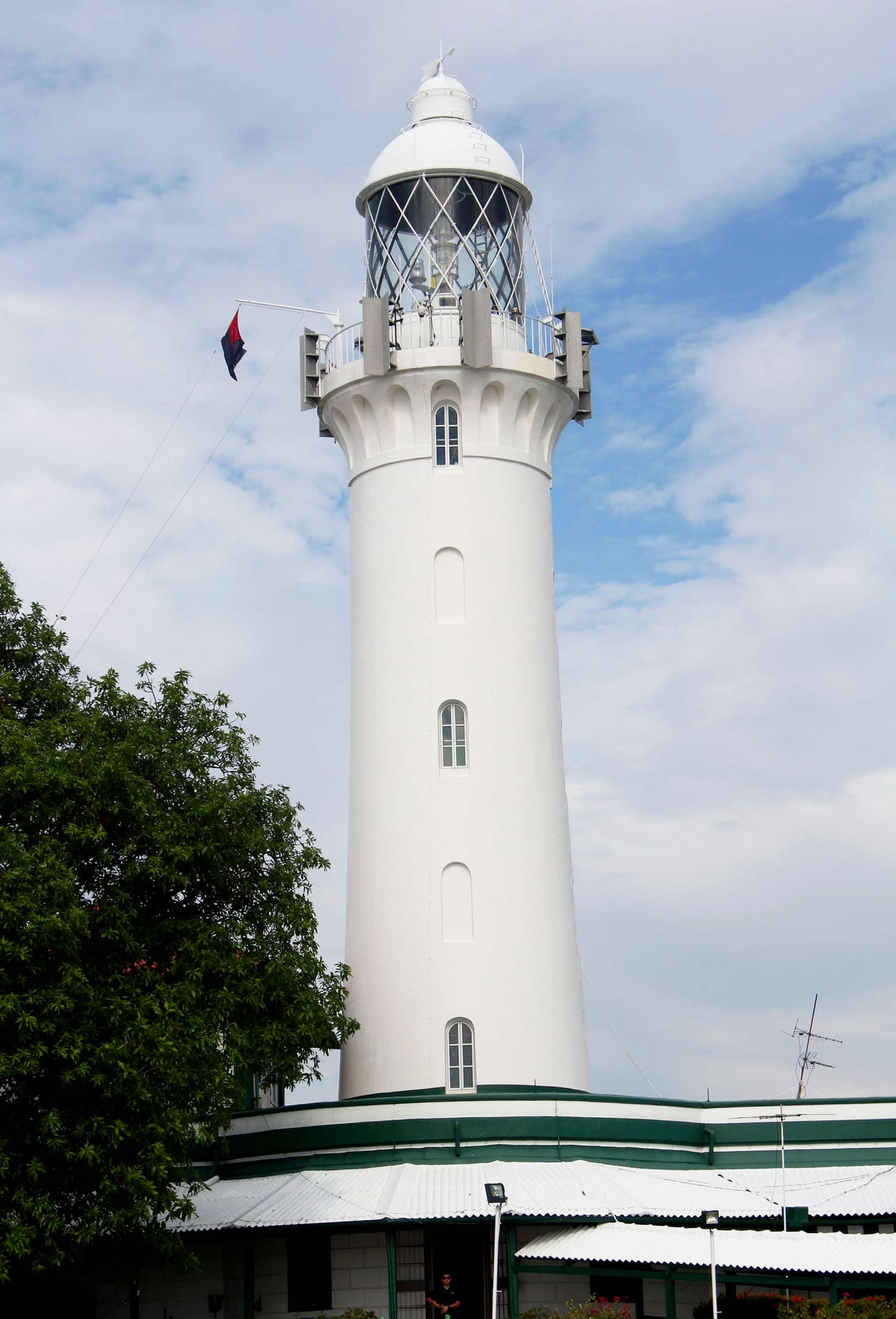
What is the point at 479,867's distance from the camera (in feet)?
122

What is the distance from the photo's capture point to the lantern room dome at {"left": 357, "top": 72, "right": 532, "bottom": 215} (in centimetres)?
3981

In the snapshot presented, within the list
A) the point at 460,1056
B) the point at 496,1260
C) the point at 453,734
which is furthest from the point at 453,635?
the point at 496,1260

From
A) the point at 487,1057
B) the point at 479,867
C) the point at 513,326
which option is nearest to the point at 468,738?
the point at 479,867

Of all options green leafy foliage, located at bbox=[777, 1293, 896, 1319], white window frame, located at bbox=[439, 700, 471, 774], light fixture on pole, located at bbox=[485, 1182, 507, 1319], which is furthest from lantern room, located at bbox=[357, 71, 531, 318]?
green leafy foliage, located at bbox=[777, 1293, 896, 1319]

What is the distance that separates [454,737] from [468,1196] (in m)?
9.97

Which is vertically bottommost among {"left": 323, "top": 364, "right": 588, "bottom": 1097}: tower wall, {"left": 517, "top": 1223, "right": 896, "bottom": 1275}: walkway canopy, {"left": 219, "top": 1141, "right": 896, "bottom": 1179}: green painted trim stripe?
{"left": 517, "top": 1223, "right": 896, "bottom": 1275}: walkway canopy

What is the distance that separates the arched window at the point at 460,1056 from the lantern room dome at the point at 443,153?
55.9 feet

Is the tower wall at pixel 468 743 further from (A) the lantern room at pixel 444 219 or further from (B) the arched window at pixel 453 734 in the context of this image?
(A) the lantern room at pixel 444 219

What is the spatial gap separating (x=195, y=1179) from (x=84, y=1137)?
273cm

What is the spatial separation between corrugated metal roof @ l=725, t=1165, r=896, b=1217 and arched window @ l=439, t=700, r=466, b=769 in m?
9.23

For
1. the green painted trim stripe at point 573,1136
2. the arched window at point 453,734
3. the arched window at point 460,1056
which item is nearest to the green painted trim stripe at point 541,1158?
the green painted trim stripe at point 573,1136

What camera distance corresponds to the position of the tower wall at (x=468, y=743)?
36.7 metres

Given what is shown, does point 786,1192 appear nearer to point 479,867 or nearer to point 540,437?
point 479,867

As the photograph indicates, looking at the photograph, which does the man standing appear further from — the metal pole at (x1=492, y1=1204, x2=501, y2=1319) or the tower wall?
the tower wall
